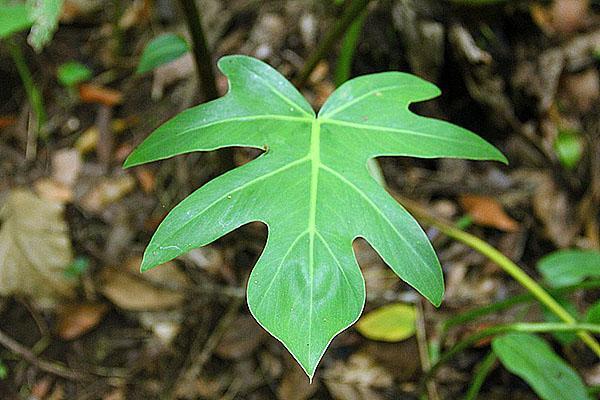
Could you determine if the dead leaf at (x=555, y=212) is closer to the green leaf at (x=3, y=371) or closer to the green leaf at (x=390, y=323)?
the green leaf at (x=390, y=323)

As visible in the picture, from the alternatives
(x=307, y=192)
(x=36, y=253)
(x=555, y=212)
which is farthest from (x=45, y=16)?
(x=555, y=212)

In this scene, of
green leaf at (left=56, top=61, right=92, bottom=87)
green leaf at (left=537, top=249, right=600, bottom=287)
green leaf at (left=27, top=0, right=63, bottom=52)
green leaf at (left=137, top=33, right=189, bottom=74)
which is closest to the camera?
green leaf at (left=27, top=0, right=63, bottom=52)

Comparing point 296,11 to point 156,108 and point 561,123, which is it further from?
point 561,123

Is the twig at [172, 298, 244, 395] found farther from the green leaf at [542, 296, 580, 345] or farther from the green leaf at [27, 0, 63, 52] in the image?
the green leaf at [27, 0, 63, 52]

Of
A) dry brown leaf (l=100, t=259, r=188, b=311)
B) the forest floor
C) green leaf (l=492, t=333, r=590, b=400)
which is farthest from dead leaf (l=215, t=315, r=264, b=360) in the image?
green leaf (l=492, t=333, r=590, b=400)

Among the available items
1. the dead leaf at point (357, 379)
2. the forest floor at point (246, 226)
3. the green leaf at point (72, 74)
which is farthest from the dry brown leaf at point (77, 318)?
the green leaf at point (72, 74)
